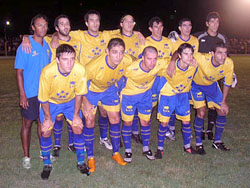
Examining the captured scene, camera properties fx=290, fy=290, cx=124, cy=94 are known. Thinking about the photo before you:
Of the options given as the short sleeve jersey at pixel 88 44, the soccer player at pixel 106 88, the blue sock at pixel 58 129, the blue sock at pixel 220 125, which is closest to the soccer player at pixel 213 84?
the blue sock at pixel 220 125

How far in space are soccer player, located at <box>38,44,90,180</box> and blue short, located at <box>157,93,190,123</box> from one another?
1286 mm

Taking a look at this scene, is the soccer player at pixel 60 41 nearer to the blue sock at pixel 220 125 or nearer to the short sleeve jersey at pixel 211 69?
the short sleeve jersey at pixel 211 69

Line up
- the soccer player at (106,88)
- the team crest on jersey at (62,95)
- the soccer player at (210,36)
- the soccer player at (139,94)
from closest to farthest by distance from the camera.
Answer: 1. the team crest on jersey at (62,95)
2. the soccer player at (106,88)
3. the soccer player at (139,94)
4. the soccer player at (210,36)

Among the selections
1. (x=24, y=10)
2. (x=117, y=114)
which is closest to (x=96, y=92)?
(x=117, y=114)

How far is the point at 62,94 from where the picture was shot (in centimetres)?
393

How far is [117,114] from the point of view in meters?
4.52

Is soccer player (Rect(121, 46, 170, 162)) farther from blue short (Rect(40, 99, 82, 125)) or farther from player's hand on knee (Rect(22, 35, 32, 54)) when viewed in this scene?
player's hand on knee (Rect(22, 35, 32, 54))

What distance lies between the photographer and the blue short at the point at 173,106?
15.3ft

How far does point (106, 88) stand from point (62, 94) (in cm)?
82

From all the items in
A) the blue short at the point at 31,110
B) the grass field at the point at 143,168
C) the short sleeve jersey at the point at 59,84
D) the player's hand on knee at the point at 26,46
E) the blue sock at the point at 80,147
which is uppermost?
the player's hand on knee at the point at 26,46

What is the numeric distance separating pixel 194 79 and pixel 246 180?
1837 millimetres

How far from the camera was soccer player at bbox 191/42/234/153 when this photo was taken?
183 inches

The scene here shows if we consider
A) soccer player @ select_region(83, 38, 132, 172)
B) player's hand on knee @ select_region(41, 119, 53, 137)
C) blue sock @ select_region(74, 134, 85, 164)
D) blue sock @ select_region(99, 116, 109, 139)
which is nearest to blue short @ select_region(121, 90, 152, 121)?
soccer player @ select_region(83, 38, 132, 172)

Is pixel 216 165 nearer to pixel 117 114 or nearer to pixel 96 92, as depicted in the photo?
pixel 117 114
